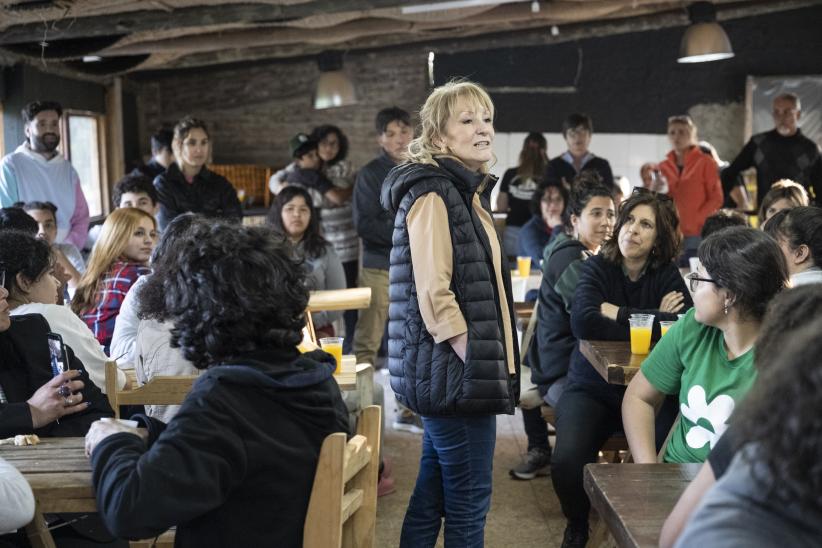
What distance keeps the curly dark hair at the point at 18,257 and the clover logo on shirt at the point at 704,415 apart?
6.02 feet

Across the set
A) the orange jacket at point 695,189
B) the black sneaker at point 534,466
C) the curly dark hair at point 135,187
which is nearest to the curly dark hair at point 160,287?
the black sneaker at point 534,466

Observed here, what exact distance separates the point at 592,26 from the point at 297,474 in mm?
8708

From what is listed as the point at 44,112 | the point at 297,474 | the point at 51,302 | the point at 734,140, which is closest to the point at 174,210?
the point at 44,112

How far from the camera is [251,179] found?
9719mm

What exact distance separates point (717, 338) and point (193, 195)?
12.1ft

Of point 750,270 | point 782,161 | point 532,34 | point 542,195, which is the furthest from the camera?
point 532,34

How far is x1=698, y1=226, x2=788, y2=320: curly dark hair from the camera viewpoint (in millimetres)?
2508

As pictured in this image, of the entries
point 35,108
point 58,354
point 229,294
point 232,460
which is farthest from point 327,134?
point 232,460

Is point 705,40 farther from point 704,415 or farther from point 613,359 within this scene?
point 704,415

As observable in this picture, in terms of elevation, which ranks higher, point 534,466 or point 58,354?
point 58,354

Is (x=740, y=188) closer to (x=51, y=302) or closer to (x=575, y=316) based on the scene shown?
(x=575, y=316)

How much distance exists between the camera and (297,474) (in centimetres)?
179

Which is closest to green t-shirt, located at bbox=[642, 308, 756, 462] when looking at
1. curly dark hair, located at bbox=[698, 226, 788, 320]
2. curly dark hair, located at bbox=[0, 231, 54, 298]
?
curly dark hair, located at bbox=[698, 226, 788, 320]

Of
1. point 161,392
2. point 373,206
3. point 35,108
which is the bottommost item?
point 161,392
